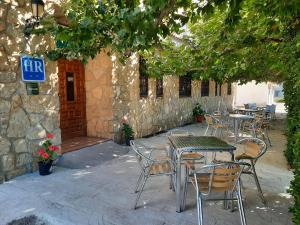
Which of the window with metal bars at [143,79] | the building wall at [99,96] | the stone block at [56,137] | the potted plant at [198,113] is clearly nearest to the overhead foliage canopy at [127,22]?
the stone block at [56,137]

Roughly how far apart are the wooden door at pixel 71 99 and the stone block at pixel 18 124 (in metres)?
1.75

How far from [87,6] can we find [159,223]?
Result: 2.40 m

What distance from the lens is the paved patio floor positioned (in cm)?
277

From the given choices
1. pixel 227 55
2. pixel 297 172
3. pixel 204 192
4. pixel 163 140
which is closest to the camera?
pixel 297 172

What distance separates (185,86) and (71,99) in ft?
17.8

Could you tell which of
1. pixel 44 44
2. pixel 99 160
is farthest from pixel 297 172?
pixel 44 44

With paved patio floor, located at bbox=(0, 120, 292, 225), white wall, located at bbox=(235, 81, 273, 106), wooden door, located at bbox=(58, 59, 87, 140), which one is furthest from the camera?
white wall, located at bbox=(235, 81, 273, 106)

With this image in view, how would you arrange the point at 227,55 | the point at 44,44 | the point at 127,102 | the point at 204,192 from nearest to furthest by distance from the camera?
the point at 204,192
the point at 44,44
the point at 227,55
the point at 127,102

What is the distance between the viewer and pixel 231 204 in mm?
2961

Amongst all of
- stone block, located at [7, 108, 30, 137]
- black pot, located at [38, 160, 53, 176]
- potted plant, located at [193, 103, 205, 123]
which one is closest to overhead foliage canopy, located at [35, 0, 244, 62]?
stone block, located at [7, 108, 30, 137]

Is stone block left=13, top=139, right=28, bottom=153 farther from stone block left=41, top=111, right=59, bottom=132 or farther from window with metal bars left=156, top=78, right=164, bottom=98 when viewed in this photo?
window with metal bars left=156, top=78, right=164, bottom=98

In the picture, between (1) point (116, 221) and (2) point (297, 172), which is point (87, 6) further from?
(2) point (297, 172)

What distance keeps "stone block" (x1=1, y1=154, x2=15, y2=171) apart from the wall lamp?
6.13 feet

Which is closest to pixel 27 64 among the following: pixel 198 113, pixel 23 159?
pixel 23 159
